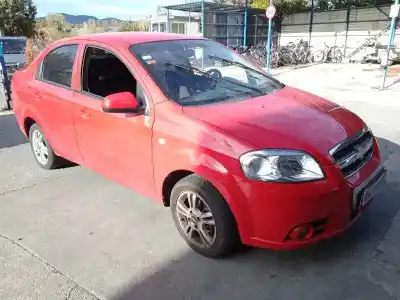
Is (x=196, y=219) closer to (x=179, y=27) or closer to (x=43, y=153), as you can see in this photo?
(x=43, y=153)

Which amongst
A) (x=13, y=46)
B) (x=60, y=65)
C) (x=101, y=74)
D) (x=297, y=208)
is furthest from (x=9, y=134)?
(x=13, y=46)

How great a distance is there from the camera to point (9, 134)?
22.0ft

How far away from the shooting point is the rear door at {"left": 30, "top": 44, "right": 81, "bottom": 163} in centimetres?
396

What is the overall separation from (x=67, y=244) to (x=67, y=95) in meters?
1.53

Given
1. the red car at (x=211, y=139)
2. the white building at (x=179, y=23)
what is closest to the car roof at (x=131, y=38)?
the red car at (x=211, y=139)

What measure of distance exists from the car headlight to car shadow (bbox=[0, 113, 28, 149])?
4.78 m

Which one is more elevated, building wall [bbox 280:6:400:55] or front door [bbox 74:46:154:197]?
building wall [bbox 280:6:400:55]

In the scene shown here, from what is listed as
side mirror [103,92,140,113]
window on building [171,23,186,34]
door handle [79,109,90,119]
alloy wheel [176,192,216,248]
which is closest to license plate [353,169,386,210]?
alloy wheel [176,192,216,248]

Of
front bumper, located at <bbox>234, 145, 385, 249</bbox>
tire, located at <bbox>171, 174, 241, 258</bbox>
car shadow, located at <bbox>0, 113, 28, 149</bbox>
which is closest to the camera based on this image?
front bumper, located at <bbox>234, 145, 385, 249</bbox>

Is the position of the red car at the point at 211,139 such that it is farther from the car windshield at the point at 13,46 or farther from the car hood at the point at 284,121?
the car windshield at the point at 13,46

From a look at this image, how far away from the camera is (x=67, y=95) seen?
3922 millimetres

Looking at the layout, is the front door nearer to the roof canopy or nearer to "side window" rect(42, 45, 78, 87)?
"side window" rect(42, 45, 78, 87)

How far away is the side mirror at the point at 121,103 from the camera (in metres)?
3.04

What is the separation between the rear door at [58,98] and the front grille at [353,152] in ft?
8.40
